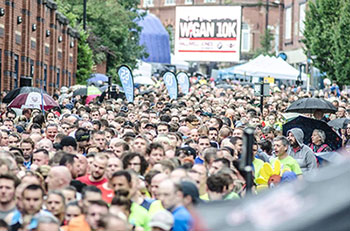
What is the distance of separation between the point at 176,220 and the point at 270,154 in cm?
786

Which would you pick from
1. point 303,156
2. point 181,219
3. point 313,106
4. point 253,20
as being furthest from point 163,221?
point 253,20

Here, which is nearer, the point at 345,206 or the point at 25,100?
the point at 345,206

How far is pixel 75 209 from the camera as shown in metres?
8.52

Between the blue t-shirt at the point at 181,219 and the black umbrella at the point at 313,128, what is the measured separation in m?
9.19

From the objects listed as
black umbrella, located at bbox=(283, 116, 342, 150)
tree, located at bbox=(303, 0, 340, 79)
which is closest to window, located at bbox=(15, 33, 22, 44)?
tree, located at bbox=(303, 0, 340, 79)

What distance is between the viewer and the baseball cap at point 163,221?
7.85 metres

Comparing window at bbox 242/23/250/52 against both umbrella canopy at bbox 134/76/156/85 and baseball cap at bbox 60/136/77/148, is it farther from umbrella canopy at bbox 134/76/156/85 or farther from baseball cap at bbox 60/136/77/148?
baseball cap at bbox 60/136/77/148

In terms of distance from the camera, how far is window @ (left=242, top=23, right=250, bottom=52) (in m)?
104

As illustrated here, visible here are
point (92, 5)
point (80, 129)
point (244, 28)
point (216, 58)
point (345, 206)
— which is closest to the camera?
point (345, 206)

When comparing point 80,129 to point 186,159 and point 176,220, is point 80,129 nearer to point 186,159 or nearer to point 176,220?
point 186,159

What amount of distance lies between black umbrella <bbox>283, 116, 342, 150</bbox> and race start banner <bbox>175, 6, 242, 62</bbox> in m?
42.0

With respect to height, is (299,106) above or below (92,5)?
below

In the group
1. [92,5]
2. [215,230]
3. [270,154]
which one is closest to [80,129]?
[270,154]

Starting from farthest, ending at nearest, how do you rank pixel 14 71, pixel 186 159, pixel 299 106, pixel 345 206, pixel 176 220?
pixel 14 71 < pixel 299 106 < pixel 186 159 < pixel 176 220 < pixel 345 206
